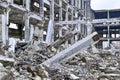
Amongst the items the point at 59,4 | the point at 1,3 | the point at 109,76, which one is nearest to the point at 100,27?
the point at 59,4

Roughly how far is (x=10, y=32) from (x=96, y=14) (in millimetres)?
29841

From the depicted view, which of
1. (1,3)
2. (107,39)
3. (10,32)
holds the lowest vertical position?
(107,39)

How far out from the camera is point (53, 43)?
12.6 meters

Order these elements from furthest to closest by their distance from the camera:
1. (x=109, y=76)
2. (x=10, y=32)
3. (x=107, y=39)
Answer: (x=107, y=39) → (x=10, y=32) → (x=109, y=76)

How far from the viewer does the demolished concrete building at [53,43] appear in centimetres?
689

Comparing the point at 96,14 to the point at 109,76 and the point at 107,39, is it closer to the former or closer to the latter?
the point at 107,39

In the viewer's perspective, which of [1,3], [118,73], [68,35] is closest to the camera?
[118,73]

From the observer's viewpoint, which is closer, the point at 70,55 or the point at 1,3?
the point at 70,55

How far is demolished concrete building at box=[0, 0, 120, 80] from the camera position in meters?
6.89

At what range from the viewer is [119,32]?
161 ft

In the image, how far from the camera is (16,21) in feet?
86.4

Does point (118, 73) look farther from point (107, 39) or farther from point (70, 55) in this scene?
point (107, 39)

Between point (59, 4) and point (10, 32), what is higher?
point (59, 4)

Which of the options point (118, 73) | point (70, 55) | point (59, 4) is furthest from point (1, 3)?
point (59, 4)
